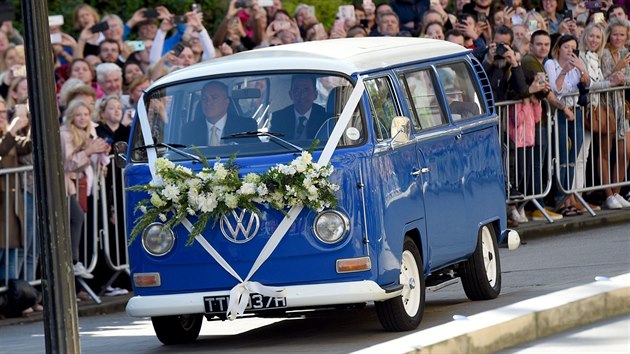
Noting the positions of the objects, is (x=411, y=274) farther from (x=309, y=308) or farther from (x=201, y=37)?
(x=201, y=37)

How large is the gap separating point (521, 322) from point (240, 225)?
7.28ft

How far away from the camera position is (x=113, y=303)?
1627cm

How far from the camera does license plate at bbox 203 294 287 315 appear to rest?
11953mm

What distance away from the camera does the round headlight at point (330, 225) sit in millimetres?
11969

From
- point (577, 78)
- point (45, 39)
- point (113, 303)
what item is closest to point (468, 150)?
point (113, 303)

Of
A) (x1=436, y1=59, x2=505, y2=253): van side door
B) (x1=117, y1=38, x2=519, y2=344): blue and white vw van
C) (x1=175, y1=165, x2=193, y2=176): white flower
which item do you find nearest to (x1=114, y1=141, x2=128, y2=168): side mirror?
(x1=117, y1=38, x2=519, y2=344): blue and white vw van

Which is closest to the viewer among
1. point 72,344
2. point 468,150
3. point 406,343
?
point 72,344

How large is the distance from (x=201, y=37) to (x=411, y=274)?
7.83 m

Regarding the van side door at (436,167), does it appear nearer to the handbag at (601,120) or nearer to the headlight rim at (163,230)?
the headlight rim at (163,230)

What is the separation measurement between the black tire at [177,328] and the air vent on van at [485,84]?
3553 millimetres

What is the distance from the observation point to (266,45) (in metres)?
21.0

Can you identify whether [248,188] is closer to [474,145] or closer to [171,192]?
[171,192]

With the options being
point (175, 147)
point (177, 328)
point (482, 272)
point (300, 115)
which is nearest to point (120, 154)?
point (175, 147)

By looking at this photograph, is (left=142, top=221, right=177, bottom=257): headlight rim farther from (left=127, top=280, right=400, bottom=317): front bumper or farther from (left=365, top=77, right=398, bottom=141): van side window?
(left=365, top=77, right=398, bottom=141): van side window
